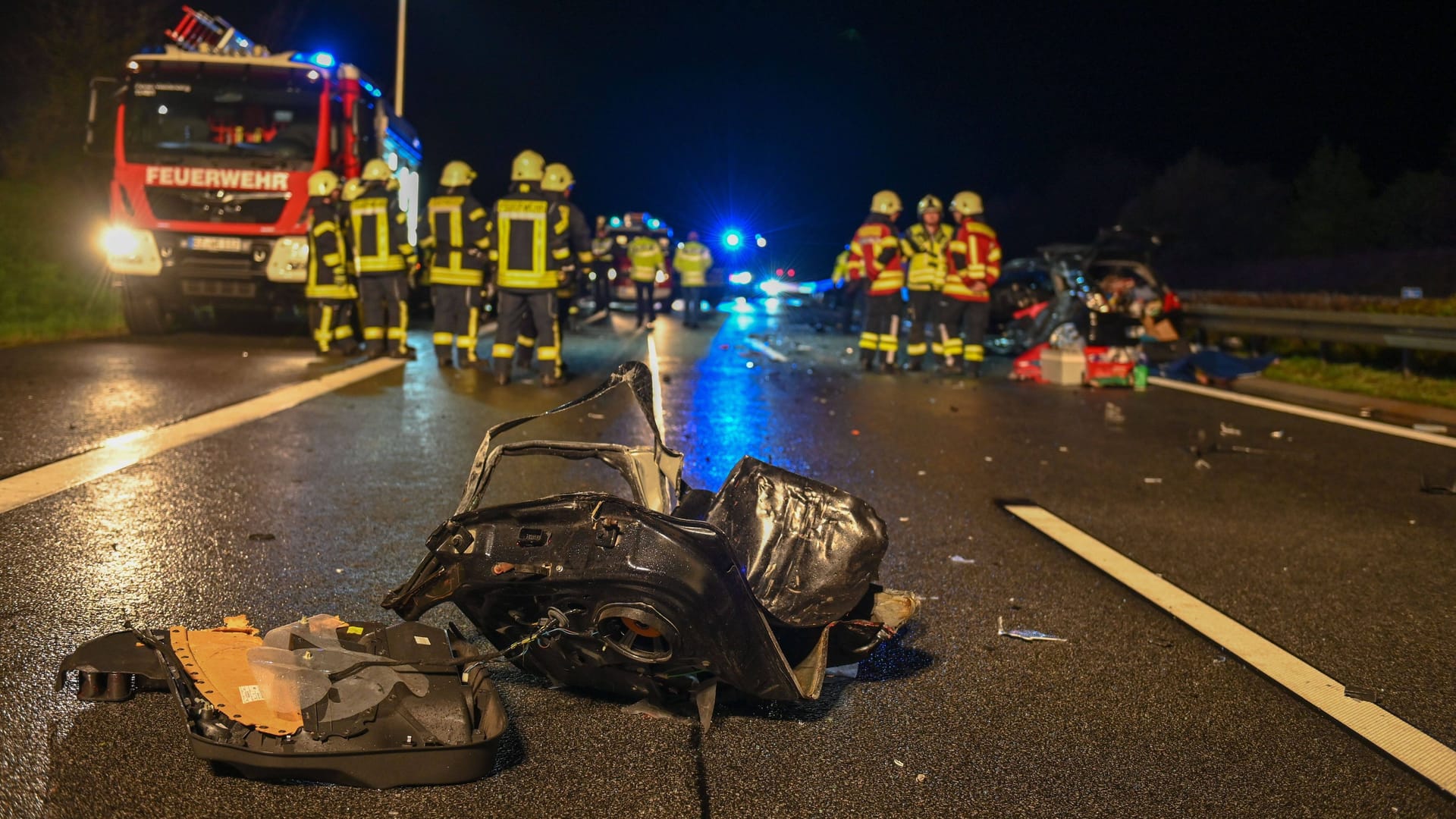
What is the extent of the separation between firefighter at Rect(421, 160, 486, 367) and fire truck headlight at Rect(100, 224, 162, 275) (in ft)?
12.2

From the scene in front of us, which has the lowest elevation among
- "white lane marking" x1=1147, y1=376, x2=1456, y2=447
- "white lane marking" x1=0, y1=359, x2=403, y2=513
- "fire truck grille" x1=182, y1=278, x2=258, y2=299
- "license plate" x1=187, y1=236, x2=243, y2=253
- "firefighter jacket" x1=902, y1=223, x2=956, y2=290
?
"white lane marking" x1=0, y1=359, x2=403, y2=513

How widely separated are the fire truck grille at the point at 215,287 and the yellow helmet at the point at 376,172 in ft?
7.13

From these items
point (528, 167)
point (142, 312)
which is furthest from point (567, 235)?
point (142, 312)

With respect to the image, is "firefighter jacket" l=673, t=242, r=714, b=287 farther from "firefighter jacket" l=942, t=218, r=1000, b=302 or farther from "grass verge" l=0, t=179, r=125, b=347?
"firefighter jacket" l=942, t=218, r=1000, b=302

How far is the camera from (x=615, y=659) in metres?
3.49

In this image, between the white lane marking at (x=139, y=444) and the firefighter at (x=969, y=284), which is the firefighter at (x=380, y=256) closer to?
the white lane marking at (x=139, y=444)

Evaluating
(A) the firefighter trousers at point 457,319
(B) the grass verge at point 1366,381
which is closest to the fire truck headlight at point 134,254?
(A) the firefighter trousers at point 457,319

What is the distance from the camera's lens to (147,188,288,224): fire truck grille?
1555 cm

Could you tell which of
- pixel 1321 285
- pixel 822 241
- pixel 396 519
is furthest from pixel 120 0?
pixel 822 241

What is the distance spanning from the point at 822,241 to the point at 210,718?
57725 mm

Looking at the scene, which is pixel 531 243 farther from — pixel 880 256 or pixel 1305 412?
pixel 1305 412

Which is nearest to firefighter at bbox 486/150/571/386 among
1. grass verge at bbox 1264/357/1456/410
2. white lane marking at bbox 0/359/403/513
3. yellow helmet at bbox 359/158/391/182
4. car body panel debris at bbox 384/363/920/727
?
white lane marking at bbox 0/359/403/513

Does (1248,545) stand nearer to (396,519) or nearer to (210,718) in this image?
(396,519)

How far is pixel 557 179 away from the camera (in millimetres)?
13008
